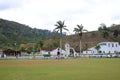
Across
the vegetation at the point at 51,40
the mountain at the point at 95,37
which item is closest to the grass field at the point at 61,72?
the vegetation at the point at 51,40

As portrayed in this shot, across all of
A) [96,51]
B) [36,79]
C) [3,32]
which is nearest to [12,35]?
[3,32]

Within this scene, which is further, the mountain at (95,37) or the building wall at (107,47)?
the mountain at (95,37)

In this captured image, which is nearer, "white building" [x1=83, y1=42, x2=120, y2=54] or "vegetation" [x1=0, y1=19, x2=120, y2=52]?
"white building" [x1=83, y1=42, x2=120, y2=54]

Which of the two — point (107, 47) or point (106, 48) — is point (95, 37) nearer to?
point (107, 47)

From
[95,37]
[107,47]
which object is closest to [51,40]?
[95,37]

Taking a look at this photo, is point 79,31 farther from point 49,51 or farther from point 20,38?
point 20,38

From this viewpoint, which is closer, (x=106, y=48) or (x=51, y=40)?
(x=106, y=48)

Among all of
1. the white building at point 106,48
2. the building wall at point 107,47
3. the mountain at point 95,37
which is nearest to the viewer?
the white building at point 106,48

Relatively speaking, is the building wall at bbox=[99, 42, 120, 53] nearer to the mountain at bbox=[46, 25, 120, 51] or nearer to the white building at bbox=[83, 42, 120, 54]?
the white building at bbox=[83, 42, 120, 54]

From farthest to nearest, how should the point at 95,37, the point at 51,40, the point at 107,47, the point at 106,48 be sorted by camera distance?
the point at 51,40 < the point at 95,37 < the point at 107,47 < the point at 106,48

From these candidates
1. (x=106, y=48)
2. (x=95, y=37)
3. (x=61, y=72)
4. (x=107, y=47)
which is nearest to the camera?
(x=61, y=72)

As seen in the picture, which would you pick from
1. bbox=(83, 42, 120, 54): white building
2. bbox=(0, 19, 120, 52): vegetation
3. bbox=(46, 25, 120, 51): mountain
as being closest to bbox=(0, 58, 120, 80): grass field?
bbox=(83, 42, 120, 54): white building

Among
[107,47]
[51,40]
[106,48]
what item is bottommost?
[106,48]

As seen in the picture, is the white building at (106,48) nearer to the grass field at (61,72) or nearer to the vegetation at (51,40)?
the vegetation at (51,40)
